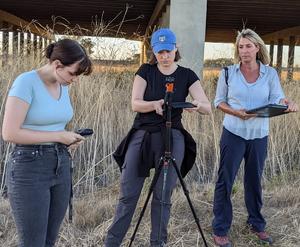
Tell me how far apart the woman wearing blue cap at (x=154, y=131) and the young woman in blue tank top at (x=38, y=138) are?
29.0 inches

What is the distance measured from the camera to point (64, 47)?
2.13 m

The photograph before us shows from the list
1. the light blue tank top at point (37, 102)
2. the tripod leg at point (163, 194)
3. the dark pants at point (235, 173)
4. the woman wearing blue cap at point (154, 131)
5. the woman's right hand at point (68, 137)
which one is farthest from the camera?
the dark pants at point (235, 173)

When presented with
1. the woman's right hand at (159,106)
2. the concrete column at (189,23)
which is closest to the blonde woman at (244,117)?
the woman's right hand at (159,106)

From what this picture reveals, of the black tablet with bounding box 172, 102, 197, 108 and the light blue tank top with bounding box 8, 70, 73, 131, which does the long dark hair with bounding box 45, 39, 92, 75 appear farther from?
the black tablet with bounding box 172, 102, 197, 108

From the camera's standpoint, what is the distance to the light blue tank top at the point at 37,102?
2037 mm

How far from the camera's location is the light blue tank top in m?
2.04

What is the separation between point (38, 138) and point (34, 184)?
0.22 metres

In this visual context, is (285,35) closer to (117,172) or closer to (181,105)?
(117,172)

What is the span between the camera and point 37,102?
6.85 feet

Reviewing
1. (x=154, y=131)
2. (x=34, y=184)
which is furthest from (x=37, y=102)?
(x=154, y=131)

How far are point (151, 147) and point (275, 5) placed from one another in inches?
455

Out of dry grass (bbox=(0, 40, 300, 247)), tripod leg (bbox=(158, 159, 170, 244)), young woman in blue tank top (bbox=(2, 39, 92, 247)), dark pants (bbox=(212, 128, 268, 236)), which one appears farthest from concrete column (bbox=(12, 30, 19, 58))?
young woman in blue tank top (bbox=(2, 39, 92, 247))

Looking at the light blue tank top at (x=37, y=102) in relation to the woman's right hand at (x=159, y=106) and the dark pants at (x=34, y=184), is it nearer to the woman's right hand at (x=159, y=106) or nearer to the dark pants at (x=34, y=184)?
the dark pants at (x=34, y=184)

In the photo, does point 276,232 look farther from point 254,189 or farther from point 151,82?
point 151,82
